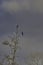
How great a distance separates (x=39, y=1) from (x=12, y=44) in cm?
52

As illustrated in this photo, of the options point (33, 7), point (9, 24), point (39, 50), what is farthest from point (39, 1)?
point (39, 50)

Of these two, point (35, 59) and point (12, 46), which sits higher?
point (12, 46)

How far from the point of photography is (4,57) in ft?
4.62

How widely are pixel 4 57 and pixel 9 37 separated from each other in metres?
0.20

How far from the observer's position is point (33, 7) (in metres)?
1.48

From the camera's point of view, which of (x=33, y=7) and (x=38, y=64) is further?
(x=33, y=7)

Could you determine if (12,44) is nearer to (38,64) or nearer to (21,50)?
(21,50)

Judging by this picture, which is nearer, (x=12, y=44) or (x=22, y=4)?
(x=12, y=44)

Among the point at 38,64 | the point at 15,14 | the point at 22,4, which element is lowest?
the point at 38,64

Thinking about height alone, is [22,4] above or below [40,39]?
above

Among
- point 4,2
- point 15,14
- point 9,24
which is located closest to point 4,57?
point 9,24

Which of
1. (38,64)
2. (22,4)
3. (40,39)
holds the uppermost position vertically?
(22,4)

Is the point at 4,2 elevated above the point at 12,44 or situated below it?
above

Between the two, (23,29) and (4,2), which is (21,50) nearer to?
(23,29)
